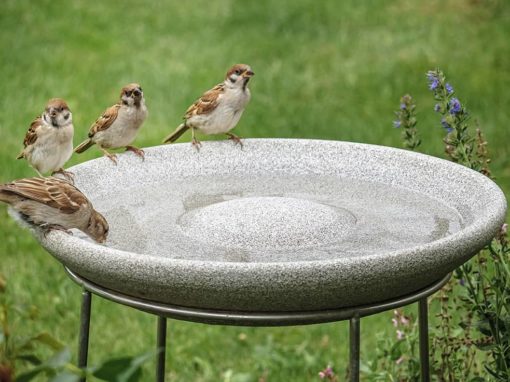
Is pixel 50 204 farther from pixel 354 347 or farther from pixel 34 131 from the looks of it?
pixel 34 131

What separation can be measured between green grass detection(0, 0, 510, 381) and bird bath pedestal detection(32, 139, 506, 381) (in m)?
1.30

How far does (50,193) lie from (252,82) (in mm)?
5750

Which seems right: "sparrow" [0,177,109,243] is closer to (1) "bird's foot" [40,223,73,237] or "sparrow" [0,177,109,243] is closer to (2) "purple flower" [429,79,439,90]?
(1) "bird's foot" [40,223,73,237]

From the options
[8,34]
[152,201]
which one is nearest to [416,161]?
[152,201]

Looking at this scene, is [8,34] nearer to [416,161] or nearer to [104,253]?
[416,161]

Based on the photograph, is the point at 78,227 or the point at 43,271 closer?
the point at 78,227

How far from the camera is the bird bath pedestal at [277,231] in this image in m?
2.18

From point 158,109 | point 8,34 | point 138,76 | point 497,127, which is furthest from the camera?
point 8,34

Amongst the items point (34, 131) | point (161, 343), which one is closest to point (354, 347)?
point (161, 343)

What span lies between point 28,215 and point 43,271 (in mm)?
2997

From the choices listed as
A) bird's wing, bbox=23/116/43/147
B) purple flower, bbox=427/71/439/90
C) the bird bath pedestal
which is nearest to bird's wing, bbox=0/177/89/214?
the bird bath pedestal

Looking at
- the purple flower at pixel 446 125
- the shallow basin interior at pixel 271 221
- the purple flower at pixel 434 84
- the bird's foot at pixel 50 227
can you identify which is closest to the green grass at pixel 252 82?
the shallow basin interior at pixel 271 221

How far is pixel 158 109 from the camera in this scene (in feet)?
25.1

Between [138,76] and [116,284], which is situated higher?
[138,76]
